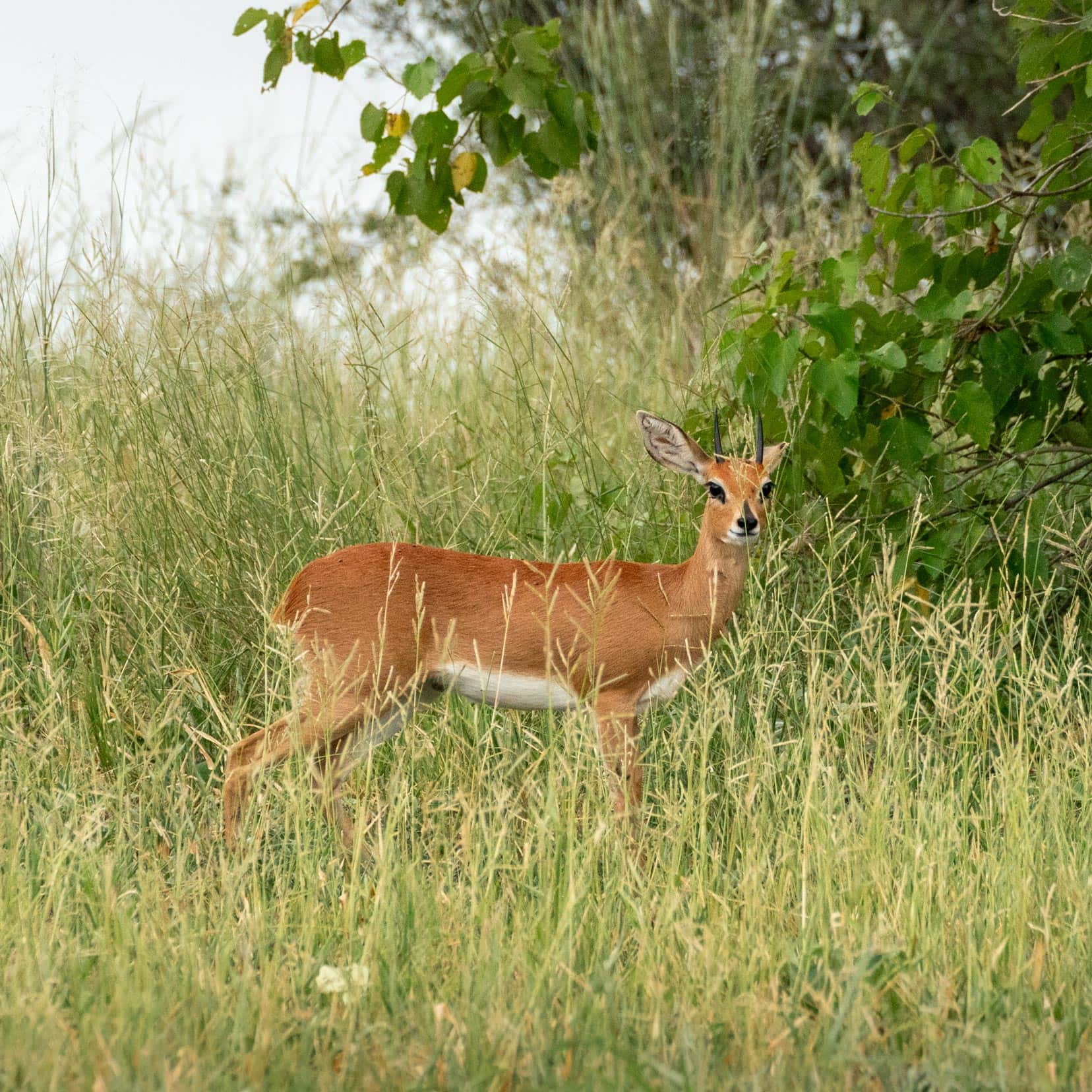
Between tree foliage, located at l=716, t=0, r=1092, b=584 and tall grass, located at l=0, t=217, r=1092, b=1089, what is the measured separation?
27 centimetres

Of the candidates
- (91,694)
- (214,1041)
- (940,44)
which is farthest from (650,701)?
(940,44)

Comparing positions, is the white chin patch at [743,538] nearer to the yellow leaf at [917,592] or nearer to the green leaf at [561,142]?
the yellow leaf at [917,592]

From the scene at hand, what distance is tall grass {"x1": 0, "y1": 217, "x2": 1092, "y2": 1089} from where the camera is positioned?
95.7 inches

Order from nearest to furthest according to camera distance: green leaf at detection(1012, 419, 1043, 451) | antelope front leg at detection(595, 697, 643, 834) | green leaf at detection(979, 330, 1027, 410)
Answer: antelope front leg at detection(595, 697, 643, 834)
green leaf at detection(979, 330, 1027, 410)
green leaf at detection(1012, 419, 1043, 451)

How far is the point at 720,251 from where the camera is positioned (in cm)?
890

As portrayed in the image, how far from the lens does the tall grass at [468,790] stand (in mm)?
2432

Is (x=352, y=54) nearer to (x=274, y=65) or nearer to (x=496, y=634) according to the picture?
(x=274, y=65)

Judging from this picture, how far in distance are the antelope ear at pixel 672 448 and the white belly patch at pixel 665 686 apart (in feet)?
1.86

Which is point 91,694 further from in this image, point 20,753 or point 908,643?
point 908,643

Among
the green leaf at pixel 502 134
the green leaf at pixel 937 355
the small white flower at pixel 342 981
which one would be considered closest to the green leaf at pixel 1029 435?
the green leaf at pixel 937 355

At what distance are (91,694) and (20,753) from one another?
748 mm

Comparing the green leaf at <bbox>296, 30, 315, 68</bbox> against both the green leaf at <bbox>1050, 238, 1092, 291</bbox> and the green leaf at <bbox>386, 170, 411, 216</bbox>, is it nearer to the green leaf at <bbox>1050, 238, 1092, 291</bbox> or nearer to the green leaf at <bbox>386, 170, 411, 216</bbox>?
the green leaf at <bbox>386, 170, 411, 216</bbox>

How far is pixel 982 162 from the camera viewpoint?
4.30 meters

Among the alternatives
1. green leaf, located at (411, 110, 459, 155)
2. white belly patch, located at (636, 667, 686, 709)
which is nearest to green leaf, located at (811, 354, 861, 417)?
white belly patch, located at (636, 667, 686, 709)
